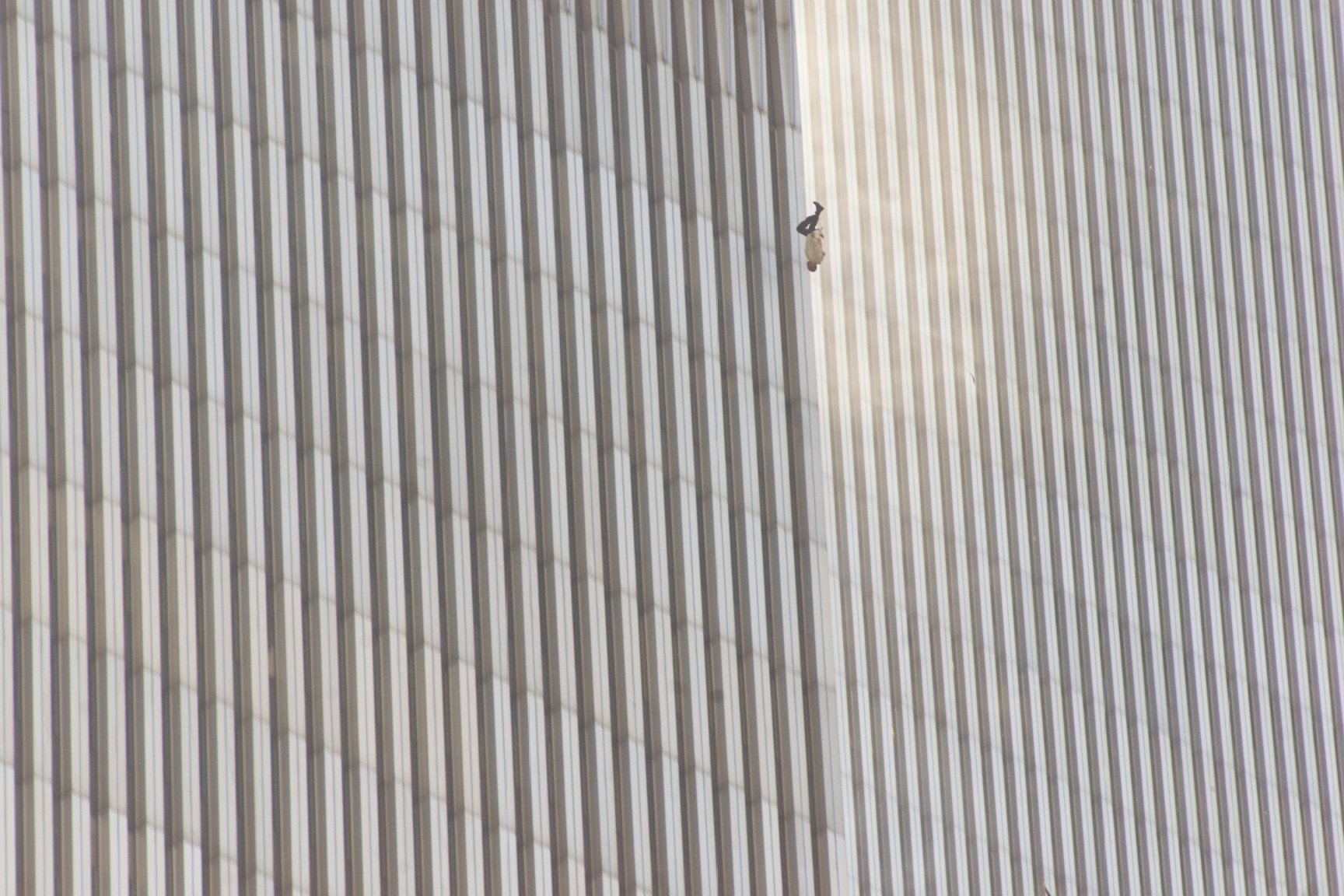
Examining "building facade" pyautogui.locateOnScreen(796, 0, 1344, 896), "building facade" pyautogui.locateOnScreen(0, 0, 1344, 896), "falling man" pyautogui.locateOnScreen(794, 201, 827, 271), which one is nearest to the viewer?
"building facade" pyautogui.locateOnScreen(0, 0, 1344, 896)

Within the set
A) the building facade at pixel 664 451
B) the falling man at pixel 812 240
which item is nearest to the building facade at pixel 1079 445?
the building facade at pixel 664 451

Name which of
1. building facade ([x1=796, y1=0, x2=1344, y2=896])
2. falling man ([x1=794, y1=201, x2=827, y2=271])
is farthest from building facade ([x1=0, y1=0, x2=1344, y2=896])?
falling man ([x1=794, y1=201, x2=827, y2=271])

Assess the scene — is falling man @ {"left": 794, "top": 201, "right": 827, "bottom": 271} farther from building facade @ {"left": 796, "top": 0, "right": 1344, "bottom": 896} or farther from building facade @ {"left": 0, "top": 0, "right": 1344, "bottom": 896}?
building facade @ {"left": 796, "top": 0, "right": 1344, "bottom": 896}

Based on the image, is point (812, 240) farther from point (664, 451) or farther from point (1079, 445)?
point (1079, 445)

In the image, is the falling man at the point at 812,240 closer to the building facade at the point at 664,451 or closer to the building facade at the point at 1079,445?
the building facade at the point at 664,451

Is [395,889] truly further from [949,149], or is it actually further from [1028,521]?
[949,149]

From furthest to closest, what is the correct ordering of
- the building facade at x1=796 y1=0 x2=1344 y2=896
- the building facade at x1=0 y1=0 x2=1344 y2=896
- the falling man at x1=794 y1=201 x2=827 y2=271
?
1. the building facade at x1=796 y1=0 x2=1344 y2=896
2. the falling man at x1=794 y1=201 x2=827 y2=271
3. the building facade at x1=0 y1=0 x2=1344 y2=896
